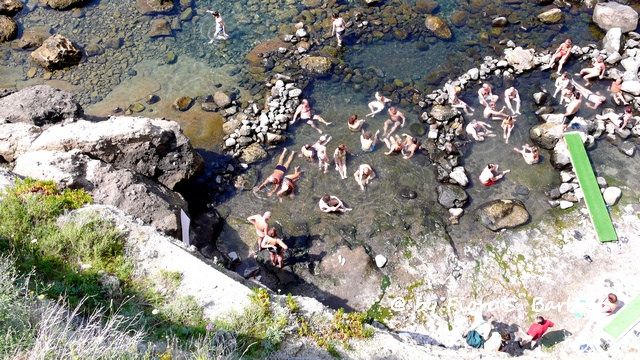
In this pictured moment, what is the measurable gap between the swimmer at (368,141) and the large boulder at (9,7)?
681 inches

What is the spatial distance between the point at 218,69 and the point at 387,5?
8153mm

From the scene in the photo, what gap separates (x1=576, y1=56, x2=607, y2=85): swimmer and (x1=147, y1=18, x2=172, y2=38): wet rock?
664 inches

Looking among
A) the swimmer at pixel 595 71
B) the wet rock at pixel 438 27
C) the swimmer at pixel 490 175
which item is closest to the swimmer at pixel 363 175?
the swimmer at pixel 490 175

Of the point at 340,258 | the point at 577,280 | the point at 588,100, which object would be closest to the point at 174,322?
the point at 340,258

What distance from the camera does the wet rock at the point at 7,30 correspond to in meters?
20.1

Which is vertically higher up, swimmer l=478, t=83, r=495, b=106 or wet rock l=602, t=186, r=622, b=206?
swimmer l=478, t=83, r=495, b=106

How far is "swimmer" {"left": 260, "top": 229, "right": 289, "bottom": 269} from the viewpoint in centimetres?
1307

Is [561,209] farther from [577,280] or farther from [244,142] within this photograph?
[244,142]

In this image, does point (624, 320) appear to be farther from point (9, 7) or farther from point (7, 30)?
point (9, 7)

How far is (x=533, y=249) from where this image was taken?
13.3 meters

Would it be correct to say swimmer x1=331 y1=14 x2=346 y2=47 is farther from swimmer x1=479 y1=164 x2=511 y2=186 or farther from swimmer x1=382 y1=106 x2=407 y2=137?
swimmer x1=479 y1=164 x2=511 y2=186

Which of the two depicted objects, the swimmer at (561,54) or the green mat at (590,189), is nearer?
the green mat at (590,189)

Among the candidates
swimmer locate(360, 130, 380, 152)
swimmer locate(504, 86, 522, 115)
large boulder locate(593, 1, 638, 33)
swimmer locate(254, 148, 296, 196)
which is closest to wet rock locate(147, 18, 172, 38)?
swimmer locate(254, 148, 296, 196)

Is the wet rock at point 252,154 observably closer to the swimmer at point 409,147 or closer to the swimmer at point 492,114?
the swimmer at point 409,147
